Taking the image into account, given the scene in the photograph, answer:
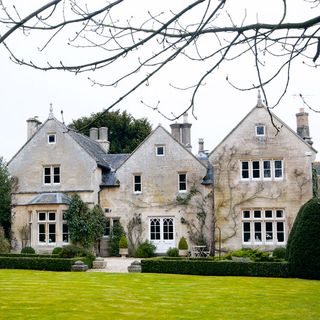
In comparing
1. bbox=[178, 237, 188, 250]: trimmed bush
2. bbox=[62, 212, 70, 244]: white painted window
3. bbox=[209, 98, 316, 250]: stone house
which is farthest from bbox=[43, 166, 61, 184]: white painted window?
bbox=[209, 98, 316, 250]: stone house

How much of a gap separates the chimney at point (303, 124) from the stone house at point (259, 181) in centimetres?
288

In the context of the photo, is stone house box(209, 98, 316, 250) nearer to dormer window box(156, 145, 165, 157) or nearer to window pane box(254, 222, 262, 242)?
window pane box(254, 222, 262, 242)

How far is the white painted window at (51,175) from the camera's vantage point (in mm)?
30547

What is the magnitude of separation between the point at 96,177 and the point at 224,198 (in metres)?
6.98

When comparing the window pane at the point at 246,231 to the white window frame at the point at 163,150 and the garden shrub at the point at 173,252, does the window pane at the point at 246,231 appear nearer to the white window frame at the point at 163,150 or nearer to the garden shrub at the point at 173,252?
the garden shrub at the point at 173,252

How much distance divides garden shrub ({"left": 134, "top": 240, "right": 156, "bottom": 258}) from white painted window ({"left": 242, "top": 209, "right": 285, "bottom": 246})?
4672 millimetres

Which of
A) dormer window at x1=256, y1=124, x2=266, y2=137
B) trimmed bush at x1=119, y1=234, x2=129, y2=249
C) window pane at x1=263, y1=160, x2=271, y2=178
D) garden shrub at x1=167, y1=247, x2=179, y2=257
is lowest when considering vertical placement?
garden shrub at x1=167, y1=247, x2=179, y2=257

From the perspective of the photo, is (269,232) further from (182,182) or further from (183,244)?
(182,182)

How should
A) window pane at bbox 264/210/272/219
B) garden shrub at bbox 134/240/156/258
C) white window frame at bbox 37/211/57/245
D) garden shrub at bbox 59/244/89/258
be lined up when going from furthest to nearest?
white window frame at bbox 37/211/57/245
garden shrub at bbox 134/240/156/258
window pane at bbox 264/210/272/219
garden shrub at bbox 59/244/89/258

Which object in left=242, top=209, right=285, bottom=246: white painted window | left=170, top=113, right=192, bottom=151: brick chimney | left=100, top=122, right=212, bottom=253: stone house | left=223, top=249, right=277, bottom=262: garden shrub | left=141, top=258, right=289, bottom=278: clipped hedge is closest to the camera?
left=141, top=258, right=289, bottom=278: clipped hedge

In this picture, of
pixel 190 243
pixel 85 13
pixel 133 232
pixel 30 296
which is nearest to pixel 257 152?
pixel 190 243

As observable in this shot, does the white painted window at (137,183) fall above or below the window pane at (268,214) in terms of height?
above

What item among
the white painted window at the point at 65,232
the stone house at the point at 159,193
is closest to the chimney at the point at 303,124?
the stone house at the point at 159,193

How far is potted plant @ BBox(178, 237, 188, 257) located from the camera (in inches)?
1093
